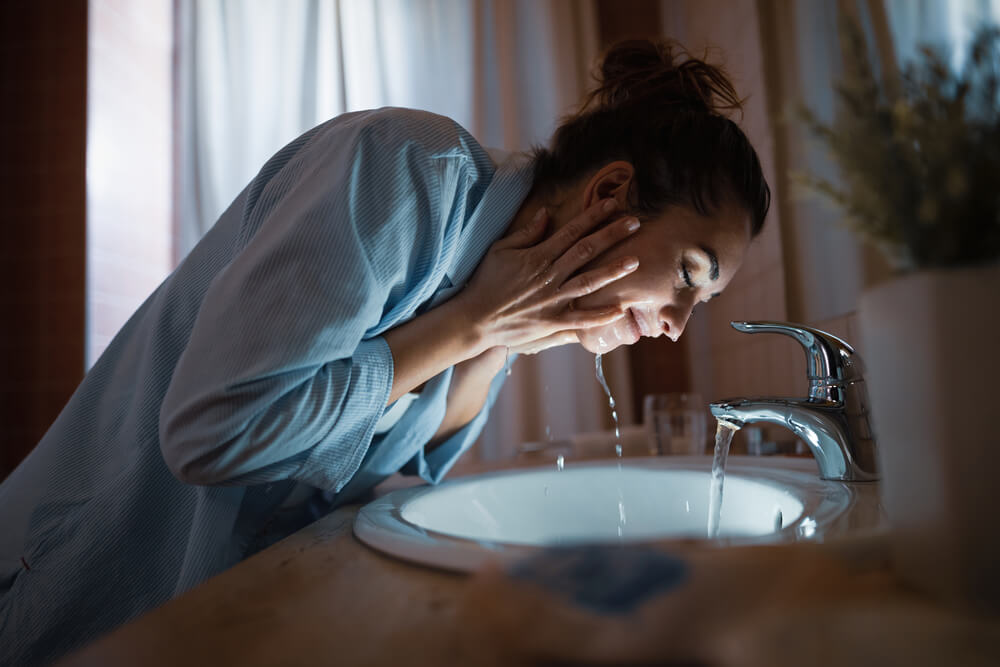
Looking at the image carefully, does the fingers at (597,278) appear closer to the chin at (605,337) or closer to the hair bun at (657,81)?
the chin at (605,337)

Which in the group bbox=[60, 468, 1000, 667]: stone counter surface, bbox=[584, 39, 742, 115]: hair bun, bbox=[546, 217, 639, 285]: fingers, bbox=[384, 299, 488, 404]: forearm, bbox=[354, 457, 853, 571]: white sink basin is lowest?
bbox=[354, 457, 853, 571]: white sink basin

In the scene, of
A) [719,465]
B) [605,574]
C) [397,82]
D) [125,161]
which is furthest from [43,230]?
[605,574]

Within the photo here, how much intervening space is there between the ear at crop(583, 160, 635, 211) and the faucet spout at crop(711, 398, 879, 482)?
263 millimetres

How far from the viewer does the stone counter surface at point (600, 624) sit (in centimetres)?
20

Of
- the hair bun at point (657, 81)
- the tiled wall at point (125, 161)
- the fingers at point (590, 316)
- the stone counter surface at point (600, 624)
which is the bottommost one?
the stone counter surface at point (600, 624)

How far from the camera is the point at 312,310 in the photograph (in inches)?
19.3

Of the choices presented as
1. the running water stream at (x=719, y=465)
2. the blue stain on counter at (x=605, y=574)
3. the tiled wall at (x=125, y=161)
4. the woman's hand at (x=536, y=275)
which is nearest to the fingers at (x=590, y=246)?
the woman's hand at (x=536, y=275)

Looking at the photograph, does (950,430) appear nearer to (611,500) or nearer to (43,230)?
(611,500)

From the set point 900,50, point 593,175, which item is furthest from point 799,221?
point 593,175

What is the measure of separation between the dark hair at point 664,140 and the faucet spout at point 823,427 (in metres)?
0.23

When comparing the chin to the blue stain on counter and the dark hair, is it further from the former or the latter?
the blue stain on counter

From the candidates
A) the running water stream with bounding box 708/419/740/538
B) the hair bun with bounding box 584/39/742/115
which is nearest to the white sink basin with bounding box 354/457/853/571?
the running water stream with bounding box 708/419/740/538

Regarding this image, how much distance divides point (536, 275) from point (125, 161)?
6.53 feet

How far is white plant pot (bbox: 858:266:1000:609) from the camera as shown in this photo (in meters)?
0.24
